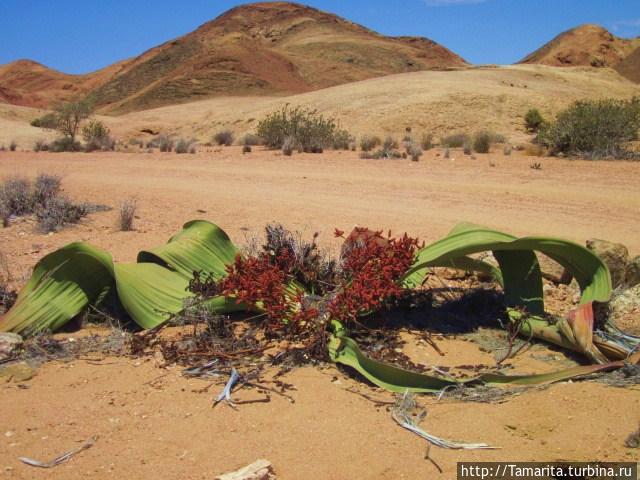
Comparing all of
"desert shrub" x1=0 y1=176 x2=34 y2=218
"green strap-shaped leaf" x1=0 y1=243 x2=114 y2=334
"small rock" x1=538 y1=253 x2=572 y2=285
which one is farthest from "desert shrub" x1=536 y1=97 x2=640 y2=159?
"green strap-shaped leaf" x1=0 y1=243 x2=114 y2=334

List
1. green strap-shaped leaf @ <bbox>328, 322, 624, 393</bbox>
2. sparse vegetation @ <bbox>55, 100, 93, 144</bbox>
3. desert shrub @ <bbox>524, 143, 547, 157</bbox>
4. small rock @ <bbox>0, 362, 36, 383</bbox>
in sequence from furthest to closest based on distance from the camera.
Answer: sparse vegetation @ <bbox>55, 100, 93, 144</bbox> < desert shrub @ <bbox>524, 143, 547, 157</bbox> < small rock @ <bbox>0, 362, 36, 383</bbox> < green strap-shaped leaf @ <bbox>328, 322, 624, 393</bbox>

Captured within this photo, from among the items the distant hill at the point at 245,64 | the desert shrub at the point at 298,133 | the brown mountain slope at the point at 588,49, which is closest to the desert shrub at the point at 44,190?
the desert shrub at the point at 298,133

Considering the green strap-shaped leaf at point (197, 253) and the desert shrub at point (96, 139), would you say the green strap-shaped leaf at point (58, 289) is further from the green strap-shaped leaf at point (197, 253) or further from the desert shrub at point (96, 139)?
the desert shrub at point (96, 139)

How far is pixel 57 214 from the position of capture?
665 centimetres

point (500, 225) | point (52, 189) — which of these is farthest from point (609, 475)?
point (52, 189)

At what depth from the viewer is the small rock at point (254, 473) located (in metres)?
2.40

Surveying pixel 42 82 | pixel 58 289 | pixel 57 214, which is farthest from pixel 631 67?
pixel 58 289

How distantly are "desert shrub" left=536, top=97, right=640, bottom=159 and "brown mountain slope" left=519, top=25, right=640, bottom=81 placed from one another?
56872 millimetres

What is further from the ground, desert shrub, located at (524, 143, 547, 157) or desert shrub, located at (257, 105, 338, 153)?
desert shrub, located at (257, 105, 338, 153)

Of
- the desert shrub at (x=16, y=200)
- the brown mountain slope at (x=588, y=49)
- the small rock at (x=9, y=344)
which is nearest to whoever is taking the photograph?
the small rock at (x=9, y=344)

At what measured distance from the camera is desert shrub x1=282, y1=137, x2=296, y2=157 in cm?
1778

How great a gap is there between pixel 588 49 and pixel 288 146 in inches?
2605

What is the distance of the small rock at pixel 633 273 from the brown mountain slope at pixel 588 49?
230 ft

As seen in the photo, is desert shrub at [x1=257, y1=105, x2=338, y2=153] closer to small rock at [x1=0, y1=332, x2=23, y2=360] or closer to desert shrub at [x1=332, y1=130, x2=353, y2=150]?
desert shrub at [x1=332, y1=130, x2=353, y2=150]
